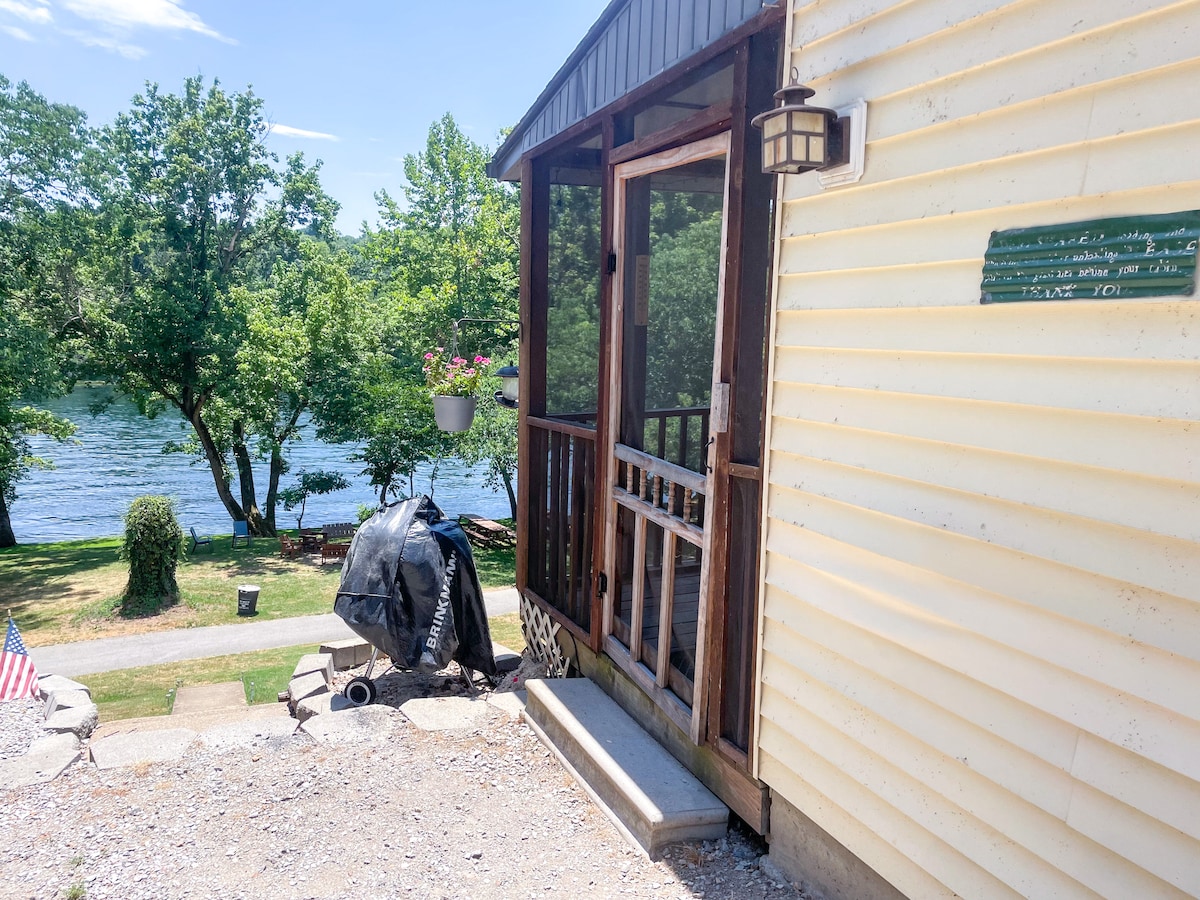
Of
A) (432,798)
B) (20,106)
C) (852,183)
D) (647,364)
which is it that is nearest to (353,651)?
(432,798)

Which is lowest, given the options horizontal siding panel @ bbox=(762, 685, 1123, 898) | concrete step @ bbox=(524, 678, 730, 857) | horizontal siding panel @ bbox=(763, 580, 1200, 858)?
concrete step @ bbox=(524, 678, 730, 857)

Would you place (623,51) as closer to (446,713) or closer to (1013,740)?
(1013,740)

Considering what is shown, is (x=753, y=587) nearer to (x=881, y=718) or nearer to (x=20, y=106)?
(x=881, y=718)

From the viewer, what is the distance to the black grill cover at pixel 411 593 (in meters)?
5.99

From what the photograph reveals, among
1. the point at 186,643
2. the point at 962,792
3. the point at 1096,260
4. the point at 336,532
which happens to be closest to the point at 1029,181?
the point at 1096,260

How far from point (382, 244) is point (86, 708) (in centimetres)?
2088

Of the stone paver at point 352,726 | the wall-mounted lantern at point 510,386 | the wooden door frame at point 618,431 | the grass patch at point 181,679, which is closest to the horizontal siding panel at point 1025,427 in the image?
the wooden door frame at point 618,431

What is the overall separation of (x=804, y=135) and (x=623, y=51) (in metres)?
1.98

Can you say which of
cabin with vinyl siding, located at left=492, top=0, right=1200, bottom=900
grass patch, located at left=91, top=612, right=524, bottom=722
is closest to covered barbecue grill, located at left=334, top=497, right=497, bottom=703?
grass patch, located at left=91, top=612, right=524, bottom=722

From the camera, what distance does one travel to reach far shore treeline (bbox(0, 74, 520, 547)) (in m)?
16.8

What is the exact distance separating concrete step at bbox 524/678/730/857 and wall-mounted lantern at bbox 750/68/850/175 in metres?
2.61

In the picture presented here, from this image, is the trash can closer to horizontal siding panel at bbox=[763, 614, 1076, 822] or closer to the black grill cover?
the black grill cover

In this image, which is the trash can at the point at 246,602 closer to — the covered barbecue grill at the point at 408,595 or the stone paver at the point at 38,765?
the covered barbecue grill at the point at 408,595

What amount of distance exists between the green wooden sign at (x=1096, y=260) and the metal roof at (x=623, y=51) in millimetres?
1546
